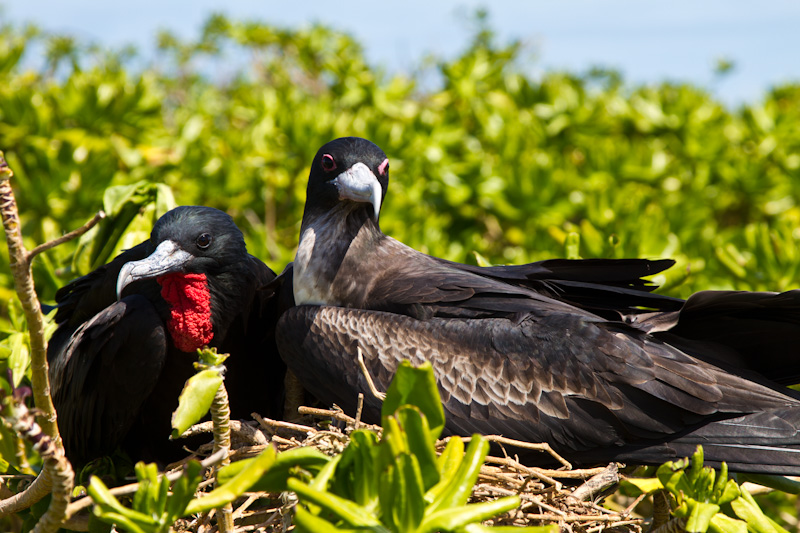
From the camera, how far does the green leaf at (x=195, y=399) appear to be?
4.51 ft

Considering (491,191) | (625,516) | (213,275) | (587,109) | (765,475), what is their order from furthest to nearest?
(587,109) → (491,191) → (213,275) → (765,475) → (625,516)

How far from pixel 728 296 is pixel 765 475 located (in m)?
0.48

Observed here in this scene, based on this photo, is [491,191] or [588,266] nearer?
[588,266]

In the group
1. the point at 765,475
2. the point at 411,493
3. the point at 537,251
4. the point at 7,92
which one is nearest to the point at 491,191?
the point at 537,251

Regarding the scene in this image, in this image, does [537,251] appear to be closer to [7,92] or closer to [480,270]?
[480,270]

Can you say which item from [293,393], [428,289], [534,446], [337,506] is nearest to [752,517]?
[534,446]

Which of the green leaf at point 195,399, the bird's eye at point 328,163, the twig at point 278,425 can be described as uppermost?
the bird's eye at point 328,163

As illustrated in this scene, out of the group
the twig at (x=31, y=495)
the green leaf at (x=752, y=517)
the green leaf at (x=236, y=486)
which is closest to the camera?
the green leaf at (x=236, y=486)

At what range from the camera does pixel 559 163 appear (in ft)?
14.9

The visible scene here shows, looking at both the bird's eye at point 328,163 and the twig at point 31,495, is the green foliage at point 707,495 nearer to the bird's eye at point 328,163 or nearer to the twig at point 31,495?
the twig at point 31,495

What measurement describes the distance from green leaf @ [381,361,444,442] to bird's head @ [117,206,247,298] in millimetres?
1019

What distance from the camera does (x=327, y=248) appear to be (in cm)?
247

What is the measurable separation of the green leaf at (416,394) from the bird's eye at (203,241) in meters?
1.11

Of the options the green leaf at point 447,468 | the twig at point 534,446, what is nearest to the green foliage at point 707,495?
the twig at point 534,446
